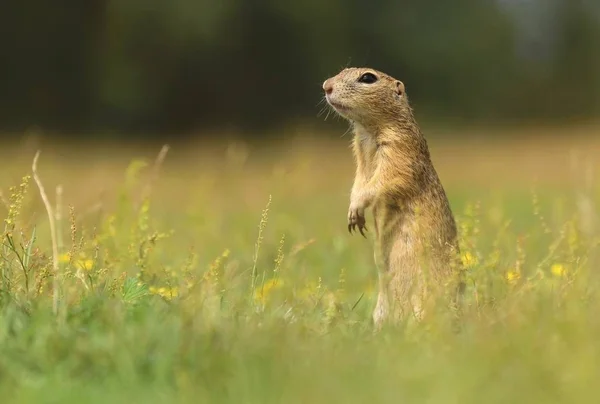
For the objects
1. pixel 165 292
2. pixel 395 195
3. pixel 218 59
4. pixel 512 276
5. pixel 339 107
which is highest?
pixel 339 107

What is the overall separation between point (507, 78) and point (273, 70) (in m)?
10.0

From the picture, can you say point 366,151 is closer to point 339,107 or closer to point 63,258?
point 339,107

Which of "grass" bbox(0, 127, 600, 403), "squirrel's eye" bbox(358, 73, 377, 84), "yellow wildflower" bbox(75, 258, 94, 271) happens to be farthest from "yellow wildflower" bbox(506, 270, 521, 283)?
"yellow wildflower" bbox(75, 258, 94, 271)

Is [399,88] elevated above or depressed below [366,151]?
above

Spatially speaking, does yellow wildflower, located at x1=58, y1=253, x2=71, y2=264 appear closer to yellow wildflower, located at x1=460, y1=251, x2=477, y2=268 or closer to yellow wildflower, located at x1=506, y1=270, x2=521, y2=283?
yellow wildflower, located at x1=460, y1=251, x2=477, y2=268

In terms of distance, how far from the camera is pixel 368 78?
579 centimetres

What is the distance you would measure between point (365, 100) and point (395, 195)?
0.66 m

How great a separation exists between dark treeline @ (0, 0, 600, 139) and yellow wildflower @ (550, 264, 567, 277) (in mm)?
21821

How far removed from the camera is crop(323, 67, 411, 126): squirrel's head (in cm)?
565

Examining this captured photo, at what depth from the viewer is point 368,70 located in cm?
577

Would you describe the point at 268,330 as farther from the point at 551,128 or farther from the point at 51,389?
the point at 551,128

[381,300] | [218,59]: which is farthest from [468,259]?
[218,59]

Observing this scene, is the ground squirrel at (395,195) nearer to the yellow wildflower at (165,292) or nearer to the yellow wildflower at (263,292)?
the yellow wildflower at (263,292)

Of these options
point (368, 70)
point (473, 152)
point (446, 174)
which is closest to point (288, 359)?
point (368, 70)
